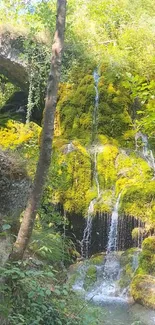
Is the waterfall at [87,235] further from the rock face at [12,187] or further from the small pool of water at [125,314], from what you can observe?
the rock face at [12,187]

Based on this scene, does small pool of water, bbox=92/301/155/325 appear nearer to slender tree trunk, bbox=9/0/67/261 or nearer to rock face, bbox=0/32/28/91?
slender tree trunk, bbox=9/0/67/261

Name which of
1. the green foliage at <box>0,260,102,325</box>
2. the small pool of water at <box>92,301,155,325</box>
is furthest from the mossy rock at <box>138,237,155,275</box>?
the green foliage at <box>0,260,102,325</box>

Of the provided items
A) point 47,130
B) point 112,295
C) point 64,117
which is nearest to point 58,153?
point 64,117

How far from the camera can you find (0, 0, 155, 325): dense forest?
3523 mm

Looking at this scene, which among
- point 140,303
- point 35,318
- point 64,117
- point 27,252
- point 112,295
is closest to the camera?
point 35,318

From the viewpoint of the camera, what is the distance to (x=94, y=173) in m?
9.89

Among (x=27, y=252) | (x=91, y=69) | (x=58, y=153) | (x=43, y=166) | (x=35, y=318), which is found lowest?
(x=35, y=318)

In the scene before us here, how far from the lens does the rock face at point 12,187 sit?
14.9ft

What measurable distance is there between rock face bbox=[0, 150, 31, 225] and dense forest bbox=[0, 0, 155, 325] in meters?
0.01

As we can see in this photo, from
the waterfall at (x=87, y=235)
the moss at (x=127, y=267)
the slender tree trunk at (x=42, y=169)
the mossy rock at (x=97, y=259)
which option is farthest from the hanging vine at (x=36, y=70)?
the slender tree trunk at (x=42, y=169)

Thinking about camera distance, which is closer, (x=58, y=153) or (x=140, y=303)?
(x=140, y=303)

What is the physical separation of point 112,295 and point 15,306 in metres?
4.45

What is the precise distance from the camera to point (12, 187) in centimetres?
463

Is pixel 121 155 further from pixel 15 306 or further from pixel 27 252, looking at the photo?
pixel 15 306
